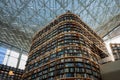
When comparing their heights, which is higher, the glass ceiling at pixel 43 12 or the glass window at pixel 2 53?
the glass ceiling at pixel 43 12

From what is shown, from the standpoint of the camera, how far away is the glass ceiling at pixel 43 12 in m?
29.6

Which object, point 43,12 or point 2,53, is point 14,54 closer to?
point 2,53

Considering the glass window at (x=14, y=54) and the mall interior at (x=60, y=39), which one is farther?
the glass window at (x=14, y=54)

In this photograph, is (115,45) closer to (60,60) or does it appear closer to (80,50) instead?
(80,50)

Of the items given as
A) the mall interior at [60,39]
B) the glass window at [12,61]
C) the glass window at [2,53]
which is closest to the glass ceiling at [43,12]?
the mall interior at [60,39]

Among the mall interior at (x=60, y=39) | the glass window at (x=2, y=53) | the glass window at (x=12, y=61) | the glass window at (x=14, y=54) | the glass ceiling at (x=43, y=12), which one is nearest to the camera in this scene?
the mall interior at (x=60, y=39)

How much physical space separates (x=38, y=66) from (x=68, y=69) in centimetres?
565

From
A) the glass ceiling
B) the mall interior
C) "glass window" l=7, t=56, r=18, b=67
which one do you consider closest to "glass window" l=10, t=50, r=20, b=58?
the mall interior

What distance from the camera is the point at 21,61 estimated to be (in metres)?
44.4

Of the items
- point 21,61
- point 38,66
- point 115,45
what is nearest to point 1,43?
point 21,61

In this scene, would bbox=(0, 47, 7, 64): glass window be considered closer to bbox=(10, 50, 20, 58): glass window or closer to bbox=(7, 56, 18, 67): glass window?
bbox=(7, 56, 18, 67): glass window

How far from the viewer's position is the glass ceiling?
2956 cm

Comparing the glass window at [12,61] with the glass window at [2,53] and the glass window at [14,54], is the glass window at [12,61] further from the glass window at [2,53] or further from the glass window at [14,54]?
the glass window at [2,53]

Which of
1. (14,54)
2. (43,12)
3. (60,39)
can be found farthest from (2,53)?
(60,39)
